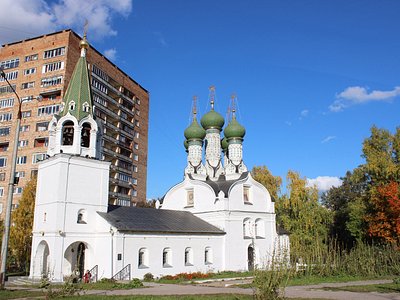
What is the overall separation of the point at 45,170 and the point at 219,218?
12709 mm

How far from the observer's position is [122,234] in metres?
22.5

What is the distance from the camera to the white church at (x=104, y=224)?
22.4 meters

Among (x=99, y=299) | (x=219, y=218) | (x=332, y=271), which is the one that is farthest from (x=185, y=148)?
(x=99, y=299)

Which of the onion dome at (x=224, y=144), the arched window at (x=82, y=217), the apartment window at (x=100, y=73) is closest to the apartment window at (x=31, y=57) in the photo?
the apartment window at (x=100, y=73)

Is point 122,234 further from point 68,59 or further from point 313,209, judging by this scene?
point 68,59

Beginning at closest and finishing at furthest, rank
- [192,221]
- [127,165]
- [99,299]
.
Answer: [99,299], [192,221], [127,165]

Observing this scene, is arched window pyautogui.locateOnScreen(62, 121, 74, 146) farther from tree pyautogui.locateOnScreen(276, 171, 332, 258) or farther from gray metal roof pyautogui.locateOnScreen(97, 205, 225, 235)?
tree pyautogui.locateOnScreen(276, 171, 332, 258)

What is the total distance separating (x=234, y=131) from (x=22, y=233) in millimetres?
19376

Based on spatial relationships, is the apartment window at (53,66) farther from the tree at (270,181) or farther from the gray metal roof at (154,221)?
the tree at (270,181)

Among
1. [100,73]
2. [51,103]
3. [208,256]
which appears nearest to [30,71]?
[51,103]

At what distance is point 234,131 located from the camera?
36.1m

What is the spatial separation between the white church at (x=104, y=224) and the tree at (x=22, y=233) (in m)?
7.48

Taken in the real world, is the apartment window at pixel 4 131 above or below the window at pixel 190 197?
above

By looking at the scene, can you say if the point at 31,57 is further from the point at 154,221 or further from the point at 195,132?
the point at 154,221
